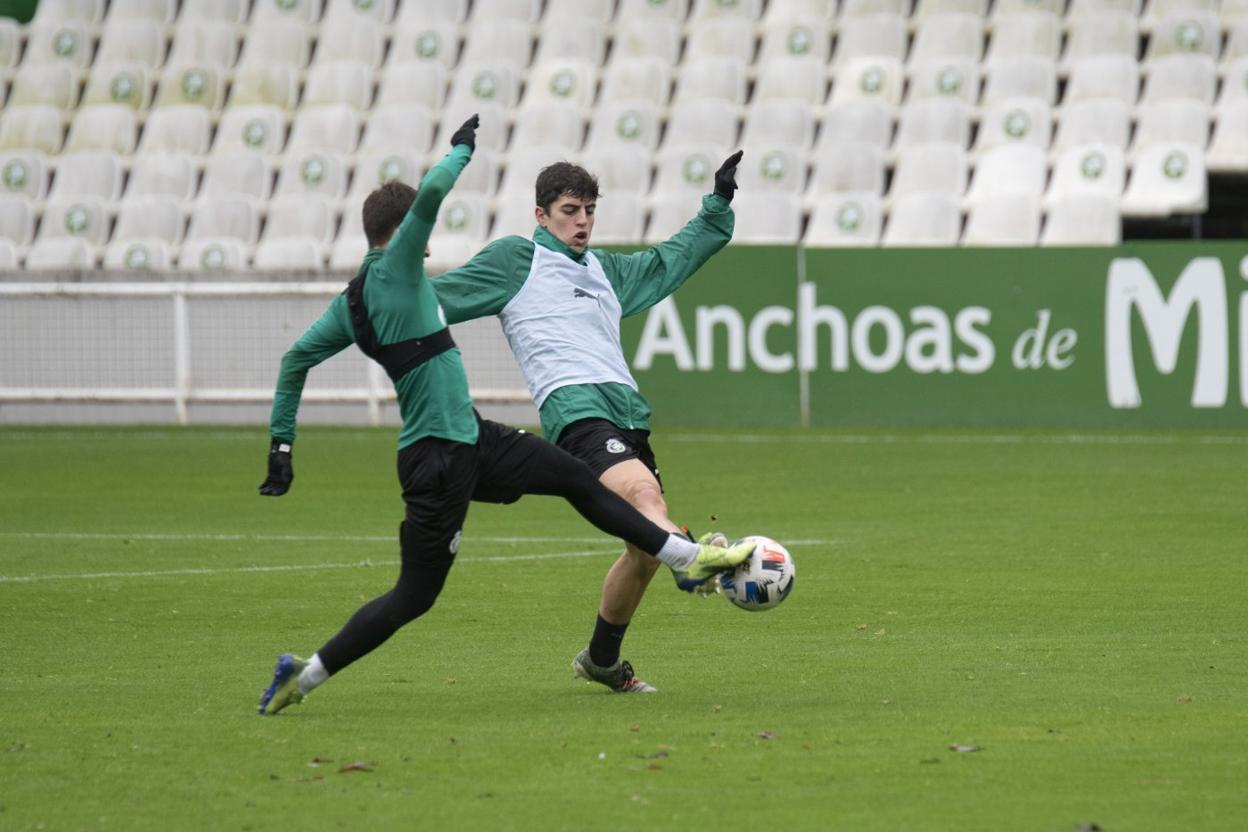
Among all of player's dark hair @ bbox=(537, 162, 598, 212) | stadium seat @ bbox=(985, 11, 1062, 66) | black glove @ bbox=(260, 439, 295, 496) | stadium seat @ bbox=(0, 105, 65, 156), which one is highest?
stadium seat @ bbox=(985, 11, 1062, 66)

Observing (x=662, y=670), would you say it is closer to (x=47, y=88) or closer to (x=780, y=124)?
(x=780, y=124)

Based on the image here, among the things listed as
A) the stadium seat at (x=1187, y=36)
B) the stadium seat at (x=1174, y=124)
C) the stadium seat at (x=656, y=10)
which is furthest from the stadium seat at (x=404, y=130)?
the stadium seat at (x=1187, y=36)

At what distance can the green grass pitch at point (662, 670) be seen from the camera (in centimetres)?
557

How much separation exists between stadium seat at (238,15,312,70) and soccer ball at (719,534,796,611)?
71.0ft

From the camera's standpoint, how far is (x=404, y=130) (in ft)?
84.9

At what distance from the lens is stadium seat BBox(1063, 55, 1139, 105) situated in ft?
77.8

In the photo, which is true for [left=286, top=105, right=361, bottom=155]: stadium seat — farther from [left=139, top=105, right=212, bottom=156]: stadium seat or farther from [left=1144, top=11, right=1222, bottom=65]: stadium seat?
[left=1144, top=11, right=1222, bottom=65]: stadium seat

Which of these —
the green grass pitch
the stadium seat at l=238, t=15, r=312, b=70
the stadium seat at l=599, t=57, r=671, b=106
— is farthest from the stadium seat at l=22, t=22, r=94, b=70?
the green grass pitch

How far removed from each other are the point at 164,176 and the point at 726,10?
7.78 meters

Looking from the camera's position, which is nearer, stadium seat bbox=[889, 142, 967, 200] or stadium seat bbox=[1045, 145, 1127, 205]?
stadium seat bbox=[1045, 145, 1127, 205]

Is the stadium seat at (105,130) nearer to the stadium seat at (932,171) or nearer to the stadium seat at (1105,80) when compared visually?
the stadium seat at (932,171)

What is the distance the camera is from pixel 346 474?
17.7m

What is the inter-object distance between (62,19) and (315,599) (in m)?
20.9

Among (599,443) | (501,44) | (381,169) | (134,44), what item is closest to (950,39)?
(501,44)
